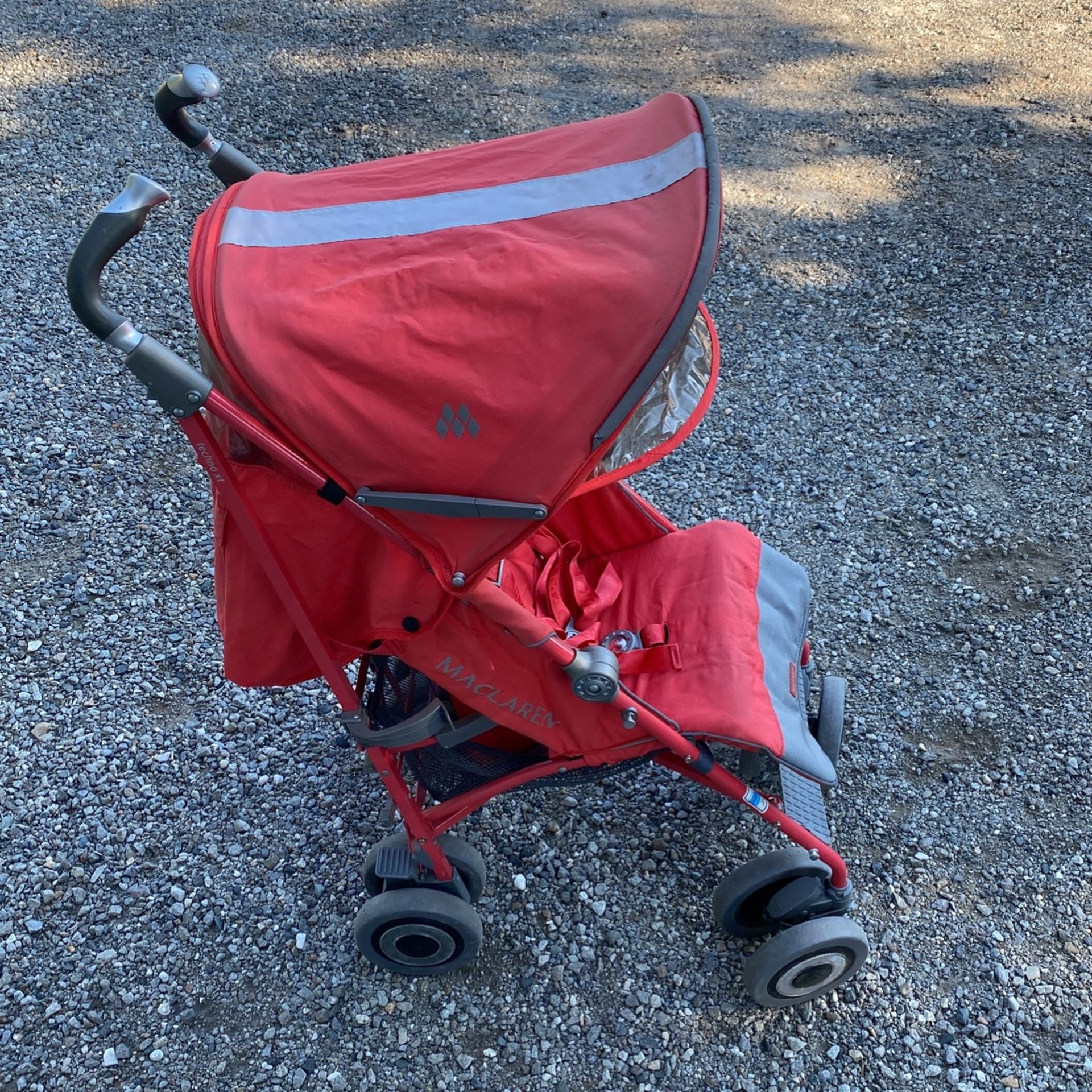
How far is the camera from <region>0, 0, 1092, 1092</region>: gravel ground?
2953 mm

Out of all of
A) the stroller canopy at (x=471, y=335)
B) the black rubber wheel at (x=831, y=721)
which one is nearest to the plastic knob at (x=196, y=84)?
the stroller canopy at (x=471, y=335)

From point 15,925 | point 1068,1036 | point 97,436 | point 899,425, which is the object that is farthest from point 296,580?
point 899,425

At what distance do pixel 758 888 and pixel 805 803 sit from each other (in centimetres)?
33

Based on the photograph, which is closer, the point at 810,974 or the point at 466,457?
the point at 466,457

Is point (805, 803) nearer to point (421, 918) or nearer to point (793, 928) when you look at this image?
point (793, 928)

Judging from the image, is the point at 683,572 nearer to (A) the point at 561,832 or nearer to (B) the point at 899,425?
(A) the point at 561,832

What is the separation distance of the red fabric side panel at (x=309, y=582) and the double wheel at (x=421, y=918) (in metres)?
0.85

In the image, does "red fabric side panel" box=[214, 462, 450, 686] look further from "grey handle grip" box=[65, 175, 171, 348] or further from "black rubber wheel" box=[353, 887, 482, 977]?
"black rubber wheel" box=[353, 887, 482, 977]

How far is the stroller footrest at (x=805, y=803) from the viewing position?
296cm

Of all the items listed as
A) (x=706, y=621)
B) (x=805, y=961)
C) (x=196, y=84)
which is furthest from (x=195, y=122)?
(x=805, y=961)

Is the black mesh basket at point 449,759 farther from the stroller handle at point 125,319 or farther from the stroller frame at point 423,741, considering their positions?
the stroller handle at point 125,319

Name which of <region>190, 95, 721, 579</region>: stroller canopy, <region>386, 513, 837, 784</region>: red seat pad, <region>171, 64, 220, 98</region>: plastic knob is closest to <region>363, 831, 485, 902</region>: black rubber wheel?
<region>386, 513, 837, 784</region>: red seat pad

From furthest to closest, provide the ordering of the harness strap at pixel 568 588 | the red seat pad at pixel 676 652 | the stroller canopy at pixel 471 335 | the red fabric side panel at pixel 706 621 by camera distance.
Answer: the harness strap at pixel 568 588 < the red fabric side panel at pixel 706 621 < the red seat pad at pixel 676 652 < the stroller canopy at pixel 471 335

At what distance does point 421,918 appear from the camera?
284 cm
